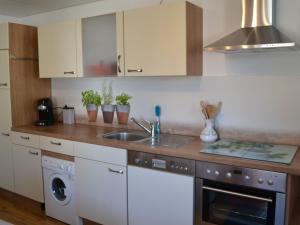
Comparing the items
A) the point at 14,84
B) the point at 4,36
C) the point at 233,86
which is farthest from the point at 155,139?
the point at 4,36

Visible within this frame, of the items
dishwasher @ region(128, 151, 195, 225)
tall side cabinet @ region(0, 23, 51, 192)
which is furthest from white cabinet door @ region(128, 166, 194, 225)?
tall side cabinet @ region(0, 23, 51, 192)

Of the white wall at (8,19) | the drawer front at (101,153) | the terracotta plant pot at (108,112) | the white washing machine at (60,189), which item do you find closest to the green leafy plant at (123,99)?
the terracotta plant pot at (108,112)

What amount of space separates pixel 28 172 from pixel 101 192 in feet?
3.56

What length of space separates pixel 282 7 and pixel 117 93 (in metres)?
1.79

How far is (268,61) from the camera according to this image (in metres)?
2.34

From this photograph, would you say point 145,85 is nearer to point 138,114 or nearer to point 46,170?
point 138,114

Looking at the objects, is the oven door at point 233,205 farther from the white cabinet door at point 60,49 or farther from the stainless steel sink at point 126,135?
the white cabinet door at point 60,49

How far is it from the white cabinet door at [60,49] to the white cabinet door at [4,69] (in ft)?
1.19

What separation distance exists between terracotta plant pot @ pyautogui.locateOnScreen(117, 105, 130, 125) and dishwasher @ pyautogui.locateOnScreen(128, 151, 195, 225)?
74 cm

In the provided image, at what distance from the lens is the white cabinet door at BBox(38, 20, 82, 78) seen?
3087mm

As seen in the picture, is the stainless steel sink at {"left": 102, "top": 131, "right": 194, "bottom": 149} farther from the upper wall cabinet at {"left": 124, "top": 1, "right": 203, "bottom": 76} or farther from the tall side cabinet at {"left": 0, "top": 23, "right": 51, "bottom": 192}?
the tall side cabinet at {"left": 0, "top": 23, "right": 51, "bottom": 192}

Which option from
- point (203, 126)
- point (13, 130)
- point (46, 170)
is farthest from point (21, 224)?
point (203, 126)

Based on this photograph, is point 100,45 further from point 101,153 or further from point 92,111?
point 101,153

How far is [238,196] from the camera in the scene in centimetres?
196
